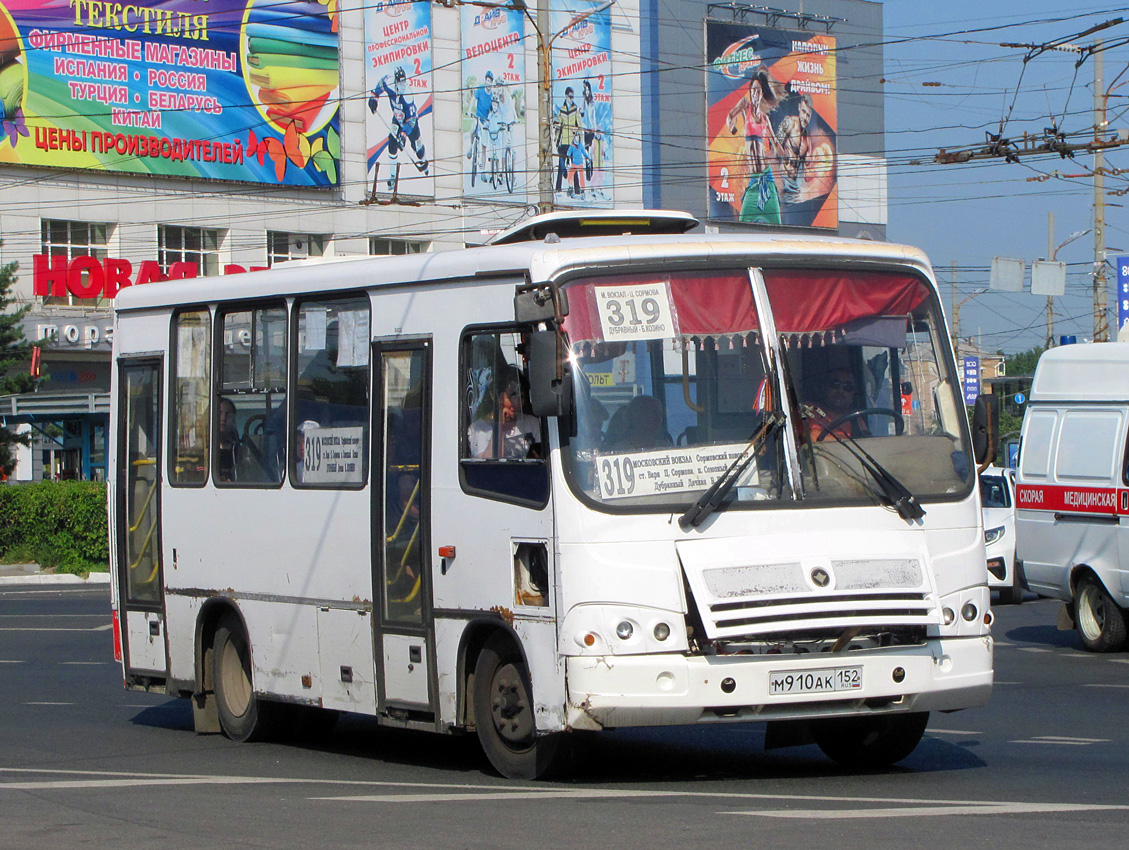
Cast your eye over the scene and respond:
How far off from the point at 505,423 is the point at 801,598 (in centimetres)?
181

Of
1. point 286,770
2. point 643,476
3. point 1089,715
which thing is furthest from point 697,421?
point 1089,715

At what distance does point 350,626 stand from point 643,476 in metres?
2.55

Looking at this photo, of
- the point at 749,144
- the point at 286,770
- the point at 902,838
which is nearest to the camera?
the point at 902,838

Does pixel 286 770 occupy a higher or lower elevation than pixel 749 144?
lower

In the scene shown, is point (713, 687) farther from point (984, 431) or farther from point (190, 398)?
point (190, 398)

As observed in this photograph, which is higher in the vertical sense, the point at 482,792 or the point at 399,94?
the point at 399,94

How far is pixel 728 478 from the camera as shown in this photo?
8.57m

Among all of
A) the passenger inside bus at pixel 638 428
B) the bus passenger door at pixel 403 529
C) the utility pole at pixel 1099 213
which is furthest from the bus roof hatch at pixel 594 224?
the utility pole at pixel 1099 213

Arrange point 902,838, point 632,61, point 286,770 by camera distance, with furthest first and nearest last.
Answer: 1. point 632,61
2. point 286,770
3. point 902,838

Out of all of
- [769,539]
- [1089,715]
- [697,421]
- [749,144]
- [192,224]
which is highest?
[749,144]

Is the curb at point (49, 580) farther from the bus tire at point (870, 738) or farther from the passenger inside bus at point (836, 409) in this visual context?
the passenger inside bus at point (836, 409)

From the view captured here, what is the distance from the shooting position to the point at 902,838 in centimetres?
703

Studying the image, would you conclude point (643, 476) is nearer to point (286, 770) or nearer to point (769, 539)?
point (769, 539)

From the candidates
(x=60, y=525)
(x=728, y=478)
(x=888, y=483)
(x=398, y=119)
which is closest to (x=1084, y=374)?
(x=888, y=483)
